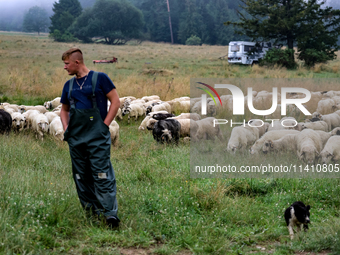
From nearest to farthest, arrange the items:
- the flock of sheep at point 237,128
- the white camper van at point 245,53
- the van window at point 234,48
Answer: the flock of sheep at point 237,128
the white camper van at point 245,53
the van window at point 234,48

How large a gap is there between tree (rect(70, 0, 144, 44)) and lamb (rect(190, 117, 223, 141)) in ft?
196

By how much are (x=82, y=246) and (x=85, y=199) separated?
2.23 ft

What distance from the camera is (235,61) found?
106 feet

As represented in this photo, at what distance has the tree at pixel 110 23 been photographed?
66.4m

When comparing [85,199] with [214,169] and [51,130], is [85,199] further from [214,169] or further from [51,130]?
[51,130]

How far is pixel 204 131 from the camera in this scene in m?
10.1

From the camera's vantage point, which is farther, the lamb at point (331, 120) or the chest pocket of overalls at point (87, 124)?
the lamb at point (331, 120)

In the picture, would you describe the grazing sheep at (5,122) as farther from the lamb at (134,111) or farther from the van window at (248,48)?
the van window at (248,48)

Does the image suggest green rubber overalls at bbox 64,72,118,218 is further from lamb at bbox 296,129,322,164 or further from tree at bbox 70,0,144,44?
tree at bbox 70,0,144,44

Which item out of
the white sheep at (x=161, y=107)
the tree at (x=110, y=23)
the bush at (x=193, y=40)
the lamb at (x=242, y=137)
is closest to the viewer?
the lamb at (x=242, y=137)

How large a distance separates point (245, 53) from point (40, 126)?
82.5 ft

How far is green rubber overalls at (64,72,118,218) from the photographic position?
4.31 meters

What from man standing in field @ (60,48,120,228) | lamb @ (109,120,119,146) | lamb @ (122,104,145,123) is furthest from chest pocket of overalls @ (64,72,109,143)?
lamb @ (122,104,145,123)

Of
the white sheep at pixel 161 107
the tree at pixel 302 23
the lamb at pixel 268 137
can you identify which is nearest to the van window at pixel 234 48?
the tree at pixel 302 23
